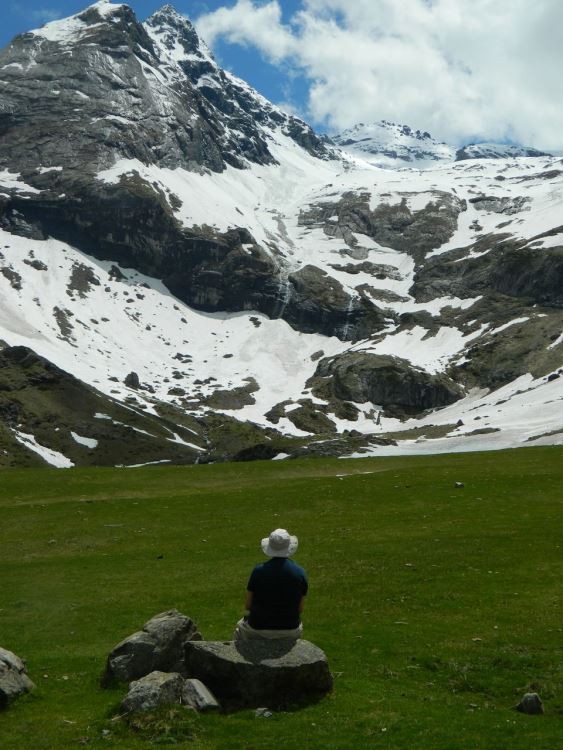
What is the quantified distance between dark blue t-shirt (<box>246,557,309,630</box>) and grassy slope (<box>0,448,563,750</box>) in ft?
6.42

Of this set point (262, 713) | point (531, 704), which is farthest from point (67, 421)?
point (531, 704)

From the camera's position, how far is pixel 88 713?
16.7 m

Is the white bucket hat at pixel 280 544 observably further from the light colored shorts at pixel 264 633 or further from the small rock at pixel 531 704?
the small rock at pixel 531 704

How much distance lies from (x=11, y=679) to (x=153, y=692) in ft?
12.7

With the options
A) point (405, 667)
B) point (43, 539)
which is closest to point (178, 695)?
point (405, 667)

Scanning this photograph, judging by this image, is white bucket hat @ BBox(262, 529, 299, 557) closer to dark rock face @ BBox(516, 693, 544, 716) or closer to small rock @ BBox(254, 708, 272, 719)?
small rock @ BBox(254, 708, 272, 719)

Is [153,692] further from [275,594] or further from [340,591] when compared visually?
[340,591]

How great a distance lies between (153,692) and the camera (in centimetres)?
1627

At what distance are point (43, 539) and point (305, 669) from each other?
2573 cm

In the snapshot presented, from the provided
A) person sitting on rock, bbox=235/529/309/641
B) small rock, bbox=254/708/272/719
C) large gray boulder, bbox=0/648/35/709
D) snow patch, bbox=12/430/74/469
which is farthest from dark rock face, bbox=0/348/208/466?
small rock, bbox=254/708/272/719

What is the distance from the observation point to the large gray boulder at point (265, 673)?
16.7m

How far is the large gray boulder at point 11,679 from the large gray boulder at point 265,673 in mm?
4290

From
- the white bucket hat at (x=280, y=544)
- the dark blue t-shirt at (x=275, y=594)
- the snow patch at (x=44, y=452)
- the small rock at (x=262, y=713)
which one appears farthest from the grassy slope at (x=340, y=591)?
the snow patch at (x=44, y=452)

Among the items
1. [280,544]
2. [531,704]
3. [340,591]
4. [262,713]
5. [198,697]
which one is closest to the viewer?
[531,704]
